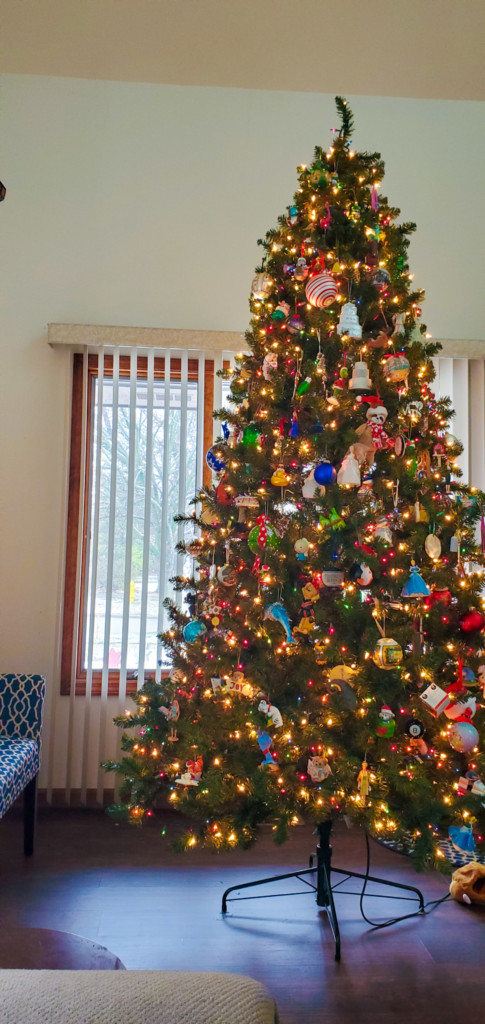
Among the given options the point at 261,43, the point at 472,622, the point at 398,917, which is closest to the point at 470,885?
the point at 398,917

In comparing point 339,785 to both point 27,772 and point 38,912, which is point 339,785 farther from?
point 27,772

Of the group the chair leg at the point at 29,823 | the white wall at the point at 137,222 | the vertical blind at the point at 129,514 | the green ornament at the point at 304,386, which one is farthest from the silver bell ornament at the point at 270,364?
the chair leg at the point at 29,823

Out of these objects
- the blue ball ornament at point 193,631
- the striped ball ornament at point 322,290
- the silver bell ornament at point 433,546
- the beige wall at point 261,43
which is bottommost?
the blue ball ornament at point 193,631

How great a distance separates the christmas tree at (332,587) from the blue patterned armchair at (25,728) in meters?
0.65

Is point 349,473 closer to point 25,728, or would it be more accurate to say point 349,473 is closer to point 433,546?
point 433,546

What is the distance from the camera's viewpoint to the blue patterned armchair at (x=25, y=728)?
2682 millimetres

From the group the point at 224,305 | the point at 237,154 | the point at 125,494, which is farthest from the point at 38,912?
the point at 237,154

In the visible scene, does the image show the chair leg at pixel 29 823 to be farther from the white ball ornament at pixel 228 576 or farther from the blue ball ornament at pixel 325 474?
the blue ball ornament at pixel 325 474

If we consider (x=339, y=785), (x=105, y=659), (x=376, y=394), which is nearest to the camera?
(x=339, y=785)

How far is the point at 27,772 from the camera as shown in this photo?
2646 mm

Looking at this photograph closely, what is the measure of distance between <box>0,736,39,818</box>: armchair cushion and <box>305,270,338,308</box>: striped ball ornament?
6.14ft

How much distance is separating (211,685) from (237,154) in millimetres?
2809

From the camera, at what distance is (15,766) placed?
8.04 ft

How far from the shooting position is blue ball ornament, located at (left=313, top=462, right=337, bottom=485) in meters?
1.96
